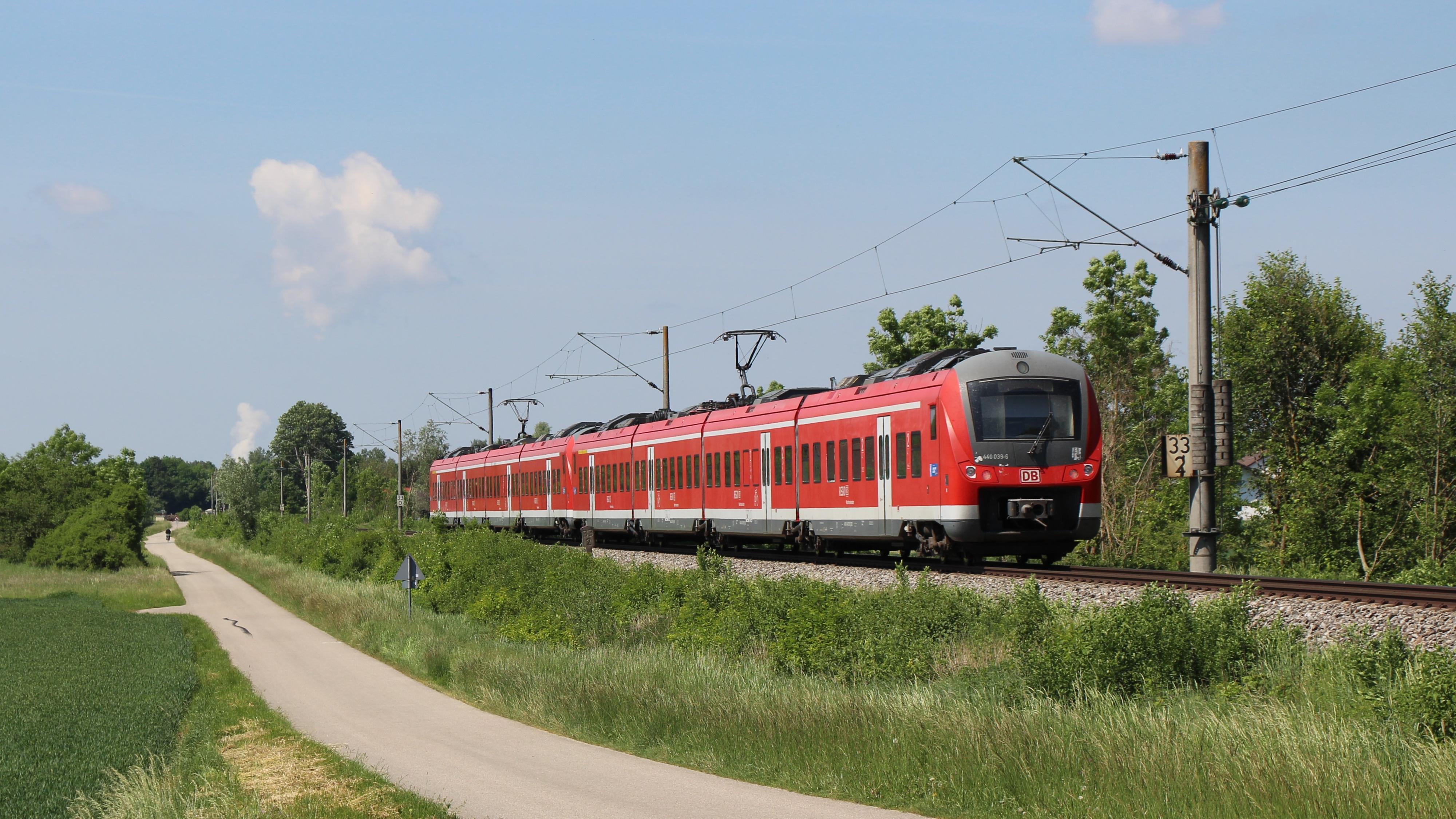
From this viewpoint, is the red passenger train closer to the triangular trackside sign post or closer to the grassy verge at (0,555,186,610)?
the triangular trackside sign post

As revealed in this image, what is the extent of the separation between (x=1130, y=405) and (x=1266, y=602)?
34213 mm

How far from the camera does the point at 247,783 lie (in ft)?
54.9

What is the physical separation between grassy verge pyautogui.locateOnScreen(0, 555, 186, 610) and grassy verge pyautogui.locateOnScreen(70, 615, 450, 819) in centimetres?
3645

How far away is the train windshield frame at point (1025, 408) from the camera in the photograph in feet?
76.5

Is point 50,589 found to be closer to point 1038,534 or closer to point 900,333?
point 900,333

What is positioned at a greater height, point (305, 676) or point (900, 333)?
point (900, 333)

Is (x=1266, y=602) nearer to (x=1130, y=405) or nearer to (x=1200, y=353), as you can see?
(x=1200, y=353)

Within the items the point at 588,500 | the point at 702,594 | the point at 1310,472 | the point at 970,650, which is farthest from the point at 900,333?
the point at 970,650

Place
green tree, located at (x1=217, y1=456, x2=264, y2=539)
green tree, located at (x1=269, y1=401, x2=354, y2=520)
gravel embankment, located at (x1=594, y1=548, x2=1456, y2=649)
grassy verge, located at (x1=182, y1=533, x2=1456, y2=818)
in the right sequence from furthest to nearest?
green tree, located at (x1=269, y1=401, x2=354, y2=520) < green tree, located at (x1=217, y1=456, x2=264, y2=539) < gravel embankment, located at (x1=594, y1=548, x2=1456, y2=649) < grassy verge, located at (x1=182, y1=533, x2=1456, y2=818)

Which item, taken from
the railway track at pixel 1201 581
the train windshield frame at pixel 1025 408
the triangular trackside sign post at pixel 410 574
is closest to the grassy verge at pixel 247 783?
the triangular trackside sign post at pixel 410 574

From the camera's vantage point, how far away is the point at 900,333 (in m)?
55.6

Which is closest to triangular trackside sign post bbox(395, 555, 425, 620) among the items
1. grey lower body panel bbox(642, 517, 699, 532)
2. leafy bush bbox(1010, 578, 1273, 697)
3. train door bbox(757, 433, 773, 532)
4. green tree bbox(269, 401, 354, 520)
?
grey lower body panel bbox(642, 517, 699, 532)

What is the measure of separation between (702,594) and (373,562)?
36436 millimetres

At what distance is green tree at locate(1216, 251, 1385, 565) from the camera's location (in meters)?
38.4
